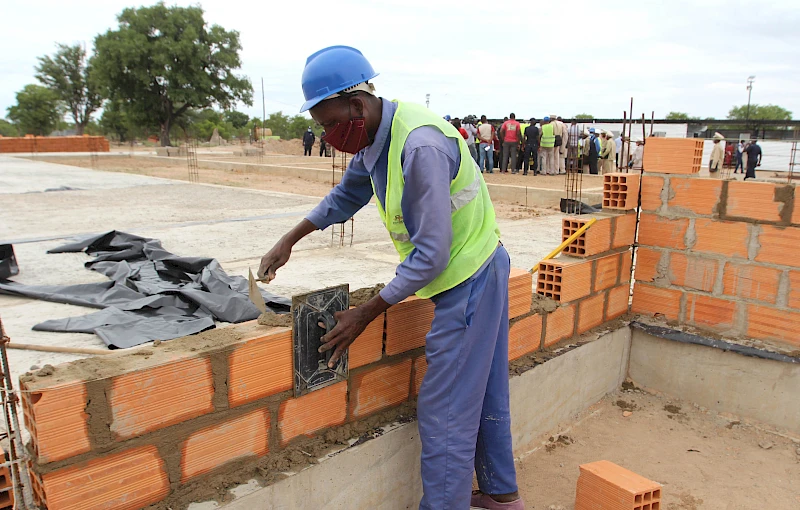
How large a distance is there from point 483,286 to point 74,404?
1.50m

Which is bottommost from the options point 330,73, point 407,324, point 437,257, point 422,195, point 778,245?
point 407,324

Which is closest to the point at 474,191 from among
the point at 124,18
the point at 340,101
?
the point at 340,101

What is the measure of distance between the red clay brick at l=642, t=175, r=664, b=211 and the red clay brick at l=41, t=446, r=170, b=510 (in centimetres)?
394

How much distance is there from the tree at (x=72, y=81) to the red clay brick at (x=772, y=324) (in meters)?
60.1

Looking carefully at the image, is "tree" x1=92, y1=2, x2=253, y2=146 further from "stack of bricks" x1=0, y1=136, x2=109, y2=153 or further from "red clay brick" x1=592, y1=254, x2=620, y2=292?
"red clay brick" x1=592, y1=254, x2=620, y2=292

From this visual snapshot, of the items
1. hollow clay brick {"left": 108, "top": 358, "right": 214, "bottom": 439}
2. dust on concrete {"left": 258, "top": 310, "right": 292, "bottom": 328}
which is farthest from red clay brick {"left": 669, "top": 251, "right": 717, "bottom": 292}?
hollow clay brick {"left": 108, "top": 358, "right": 214, "bottom": 439}

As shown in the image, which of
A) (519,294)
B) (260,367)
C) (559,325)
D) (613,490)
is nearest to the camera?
(260,367)

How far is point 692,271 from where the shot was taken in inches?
176

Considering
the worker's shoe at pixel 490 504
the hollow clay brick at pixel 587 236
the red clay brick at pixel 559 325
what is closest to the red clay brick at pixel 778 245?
the hollow clay brick at pixel 587 236

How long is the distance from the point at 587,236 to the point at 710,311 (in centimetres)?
123

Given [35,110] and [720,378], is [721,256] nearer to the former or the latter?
[720,378]

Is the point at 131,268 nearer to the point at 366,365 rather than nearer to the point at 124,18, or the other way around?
the point at 366,365

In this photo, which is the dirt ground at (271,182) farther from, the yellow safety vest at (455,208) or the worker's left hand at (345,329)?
the worker's left hand at (345,329)

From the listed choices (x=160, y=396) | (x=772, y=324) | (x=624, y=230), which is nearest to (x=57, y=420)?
(x=160, y=396)
